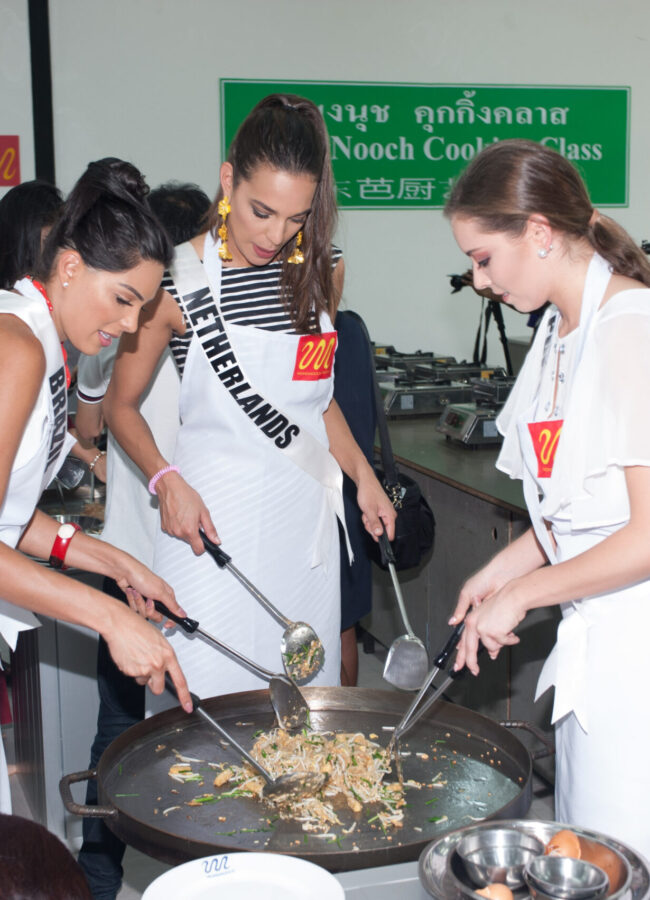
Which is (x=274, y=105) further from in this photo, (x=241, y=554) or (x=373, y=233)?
(x=373, y=233)

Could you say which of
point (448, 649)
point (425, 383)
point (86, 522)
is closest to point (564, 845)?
point (448, 649)

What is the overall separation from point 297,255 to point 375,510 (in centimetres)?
51

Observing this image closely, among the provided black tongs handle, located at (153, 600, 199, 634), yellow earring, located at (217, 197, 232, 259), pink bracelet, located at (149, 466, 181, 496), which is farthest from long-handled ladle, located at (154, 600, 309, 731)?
yellow earring, located at (217, 197, 232, 259)

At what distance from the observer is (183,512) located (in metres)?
1.76

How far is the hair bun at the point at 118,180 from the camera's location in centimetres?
150

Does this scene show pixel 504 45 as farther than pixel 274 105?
Yes

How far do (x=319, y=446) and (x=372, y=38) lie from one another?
146 inches

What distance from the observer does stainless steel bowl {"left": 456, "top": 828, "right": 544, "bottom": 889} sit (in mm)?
945

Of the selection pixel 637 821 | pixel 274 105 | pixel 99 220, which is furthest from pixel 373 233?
pixel 637 821

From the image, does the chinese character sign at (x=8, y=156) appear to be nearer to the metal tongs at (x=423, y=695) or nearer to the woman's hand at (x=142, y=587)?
the woman's hand at (x=142, y=587)

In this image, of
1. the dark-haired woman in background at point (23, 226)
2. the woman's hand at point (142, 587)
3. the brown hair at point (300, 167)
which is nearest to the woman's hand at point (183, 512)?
the woman's hand at point (142, 587)

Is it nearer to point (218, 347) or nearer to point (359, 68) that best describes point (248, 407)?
point (218, 347)

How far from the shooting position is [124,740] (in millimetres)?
1403

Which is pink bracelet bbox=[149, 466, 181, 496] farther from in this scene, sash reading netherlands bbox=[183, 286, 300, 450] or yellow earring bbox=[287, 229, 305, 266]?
yellow earring bbox=[287, 229, 305, 266]
